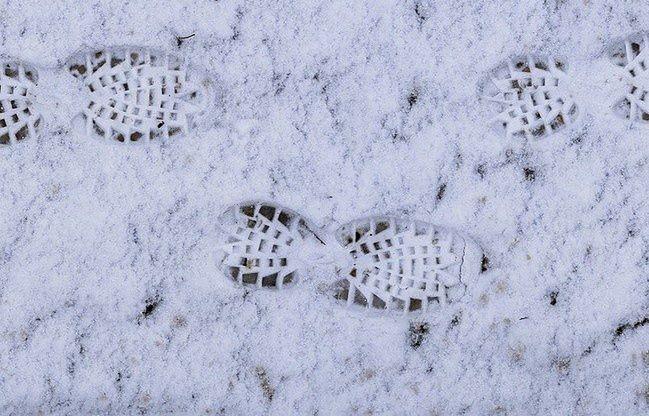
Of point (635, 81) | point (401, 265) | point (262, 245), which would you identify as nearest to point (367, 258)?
point (401, 265)

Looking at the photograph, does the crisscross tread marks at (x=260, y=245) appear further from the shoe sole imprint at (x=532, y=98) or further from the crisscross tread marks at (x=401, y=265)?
the shoe sole imprint at (x=532, y=98)

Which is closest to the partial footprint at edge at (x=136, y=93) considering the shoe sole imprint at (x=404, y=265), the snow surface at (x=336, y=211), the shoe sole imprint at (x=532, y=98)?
the snow surface at (x=336, y=211)

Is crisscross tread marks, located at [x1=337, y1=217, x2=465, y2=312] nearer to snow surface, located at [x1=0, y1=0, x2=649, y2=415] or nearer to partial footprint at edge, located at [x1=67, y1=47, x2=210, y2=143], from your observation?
snow surface, located at [x1=0, y1=0, x2=649, y2=415]

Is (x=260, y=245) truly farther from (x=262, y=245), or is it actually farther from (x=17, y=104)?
(x=17, y=104)

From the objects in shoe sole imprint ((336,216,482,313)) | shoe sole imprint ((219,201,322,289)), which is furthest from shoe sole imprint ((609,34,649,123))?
shoe sole imprint ((219,201,322,289))

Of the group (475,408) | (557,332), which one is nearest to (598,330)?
(557,332)

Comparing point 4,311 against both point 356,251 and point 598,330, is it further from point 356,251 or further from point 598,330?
point 598,330
